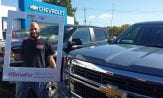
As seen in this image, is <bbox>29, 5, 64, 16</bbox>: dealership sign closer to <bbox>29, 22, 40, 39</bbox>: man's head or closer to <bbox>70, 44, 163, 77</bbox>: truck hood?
<bbox>29, 22, 40, 39</bbox>: man's head

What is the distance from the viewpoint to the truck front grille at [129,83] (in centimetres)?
352

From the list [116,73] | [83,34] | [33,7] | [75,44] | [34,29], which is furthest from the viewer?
[33,7]

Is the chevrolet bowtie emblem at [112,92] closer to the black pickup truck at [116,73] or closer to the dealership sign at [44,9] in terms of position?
the black pickup truck at [116,73]

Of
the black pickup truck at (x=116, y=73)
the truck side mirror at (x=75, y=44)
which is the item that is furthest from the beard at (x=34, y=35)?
the truck side mirror at (x=75, y=44)

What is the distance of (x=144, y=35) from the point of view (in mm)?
5766

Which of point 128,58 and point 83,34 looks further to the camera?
point 83,34

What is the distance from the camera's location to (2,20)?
3002cm

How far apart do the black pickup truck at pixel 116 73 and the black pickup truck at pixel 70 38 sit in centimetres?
145

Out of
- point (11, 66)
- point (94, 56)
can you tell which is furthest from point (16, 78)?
point (94, 56)

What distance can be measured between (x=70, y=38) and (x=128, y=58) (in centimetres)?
455

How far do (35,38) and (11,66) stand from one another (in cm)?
63

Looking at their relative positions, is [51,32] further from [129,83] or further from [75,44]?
[129,83]

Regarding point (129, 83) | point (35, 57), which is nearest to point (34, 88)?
point (35, 57)

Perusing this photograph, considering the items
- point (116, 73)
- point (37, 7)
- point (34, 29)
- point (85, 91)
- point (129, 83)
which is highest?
point (37, 7)
